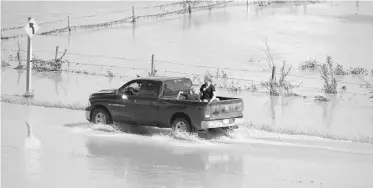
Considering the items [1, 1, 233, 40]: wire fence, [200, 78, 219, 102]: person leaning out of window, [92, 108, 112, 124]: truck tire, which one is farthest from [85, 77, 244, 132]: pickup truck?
[1, 1, 233, 40]: wire fence

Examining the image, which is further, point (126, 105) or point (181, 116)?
point (126, 105)

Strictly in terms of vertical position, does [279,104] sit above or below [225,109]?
below

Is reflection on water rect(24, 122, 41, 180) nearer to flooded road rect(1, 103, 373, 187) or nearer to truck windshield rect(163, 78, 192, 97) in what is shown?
flooded road rect(1, 103, 373, 187)

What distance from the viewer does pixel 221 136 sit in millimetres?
23031

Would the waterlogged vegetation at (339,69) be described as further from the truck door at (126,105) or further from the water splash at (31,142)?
the water splash at (31,142)

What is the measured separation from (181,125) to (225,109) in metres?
1.17

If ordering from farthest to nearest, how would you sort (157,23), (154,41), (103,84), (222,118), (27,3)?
(27,3), (157,23), (154,41), (103,84), (222,118)

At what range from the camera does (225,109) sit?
22422 millimetres

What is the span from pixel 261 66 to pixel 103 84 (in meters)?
12.3

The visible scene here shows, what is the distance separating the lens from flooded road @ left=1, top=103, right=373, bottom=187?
58.2 ft

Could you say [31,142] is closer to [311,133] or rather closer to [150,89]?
[150,89]

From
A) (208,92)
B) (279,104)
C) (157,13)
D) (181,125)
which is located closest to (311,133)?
(208,92)

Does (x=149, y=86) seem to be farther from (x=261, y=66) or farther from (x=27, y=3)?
(x=27, y=3)

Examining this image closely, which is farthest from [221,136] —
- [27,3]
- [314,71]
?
[27,3]
